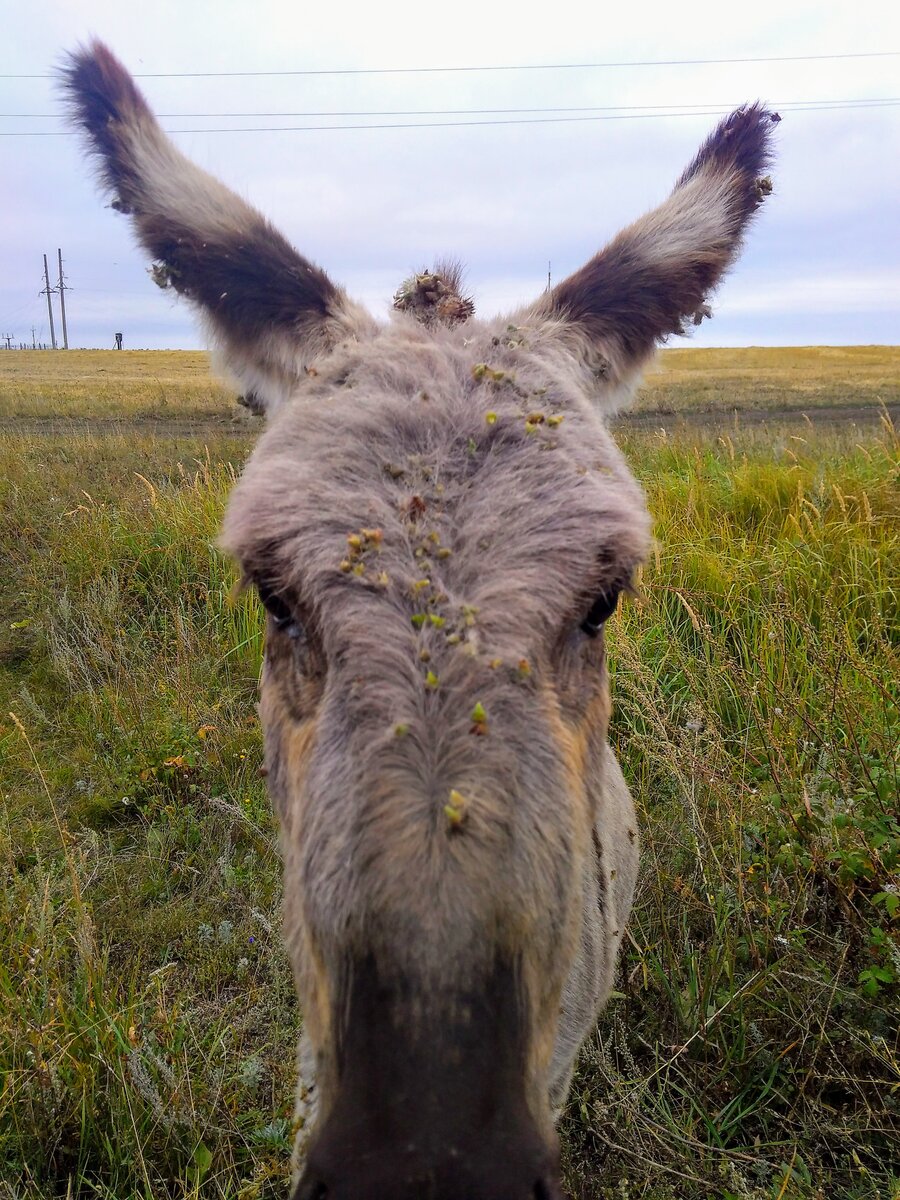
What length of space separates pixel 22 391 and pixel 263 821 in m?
33.9

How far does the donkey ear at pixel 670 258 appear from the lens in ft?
9.91

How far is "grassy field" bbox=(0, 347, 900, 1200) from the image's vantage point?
2.92 metres

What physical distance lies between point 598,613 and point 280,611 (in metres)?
0.97

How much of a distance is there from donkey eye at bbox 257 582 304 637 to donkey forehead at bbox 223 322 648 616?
6cm

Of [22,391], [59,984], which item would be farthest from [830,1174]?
[22,391]

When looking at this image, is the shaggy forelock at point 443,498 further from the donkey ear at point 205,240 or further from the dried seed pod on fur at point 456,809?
the donkey ear at point 205,240

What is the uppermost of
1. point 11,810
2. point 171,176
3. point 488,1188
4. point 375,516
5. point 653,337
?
point 171,176

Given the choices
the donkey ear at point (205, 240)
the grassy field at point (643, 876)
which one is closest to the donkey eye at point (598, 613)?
the donkey ear at point (205, 240)

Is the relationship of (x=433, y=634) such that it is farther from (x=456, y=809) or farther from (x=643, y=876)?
(x=643, y=876)

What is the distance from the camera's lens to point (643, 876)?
4.18m

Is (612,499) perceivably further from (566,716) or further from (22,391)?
(22,391)

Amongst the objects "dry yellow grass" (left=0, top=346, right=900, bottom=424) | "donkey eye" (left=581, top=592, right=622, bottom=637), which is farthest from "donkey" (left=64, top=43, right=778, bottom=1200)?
"dry yellow grass" (left=0, top=346, right=900, bottom=424)

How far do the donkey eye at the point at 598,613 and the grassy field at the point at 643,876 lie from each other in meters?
1.76

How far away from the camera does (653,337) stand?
10.4ft
